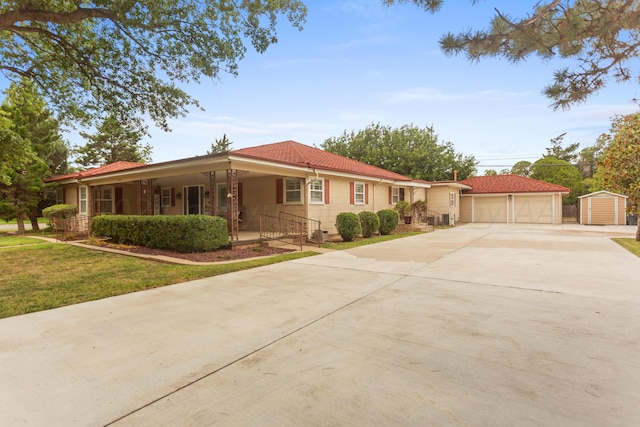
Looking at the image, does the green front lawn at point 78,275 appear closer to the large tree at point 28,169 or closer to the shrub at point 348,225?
the shrub at point 348,225

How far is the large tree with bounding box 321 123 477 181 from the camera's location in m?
32.3

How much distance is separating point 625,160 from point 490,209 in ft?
50.5

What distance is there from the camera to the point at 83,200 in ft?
59.4

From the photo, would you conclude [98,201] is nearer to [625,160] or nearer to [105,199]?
[105,199]

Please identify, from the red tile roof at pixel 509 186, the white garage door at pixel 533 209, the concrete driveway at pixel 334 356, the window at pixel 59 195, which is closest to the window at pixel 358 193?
the concrete driveway at pixel 334 356

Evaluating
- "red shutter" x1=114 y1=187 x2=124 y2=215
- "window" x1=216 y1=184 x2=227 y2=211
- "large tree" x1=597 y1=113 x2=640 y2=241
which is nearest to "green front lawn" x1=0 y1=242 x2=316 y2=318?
"window" x1=216 y1=184 x2=227 y2=211

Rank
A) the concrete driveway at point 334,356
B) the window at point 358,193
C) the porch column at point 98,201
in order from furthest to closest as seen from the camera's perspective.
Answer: the porch column at point 98,201, the window at point 358,193, the concrete driveway at point 334,356

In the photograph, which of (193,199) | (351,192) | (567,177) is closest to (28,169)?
(193,199)

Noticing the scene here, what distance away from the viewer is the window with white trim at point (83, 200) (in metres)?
17.9

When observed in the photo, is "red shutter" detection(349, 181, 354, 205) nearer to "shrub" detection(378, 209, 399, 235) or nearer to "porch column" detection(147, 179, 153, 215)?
"shrub" detection(378, 209, 399, 235)

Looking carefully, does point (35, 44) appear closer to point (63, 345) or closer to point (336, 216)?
point (63, 345)

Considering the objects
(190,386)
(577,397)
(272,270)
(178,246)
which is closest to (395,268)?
(272,270)

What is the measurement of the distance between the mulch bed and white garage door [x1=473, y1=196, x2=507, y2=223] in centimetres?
2231

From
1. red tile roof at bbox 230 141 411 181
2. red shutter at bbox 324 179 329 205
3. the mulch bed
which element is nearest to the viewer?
the mulch bed
